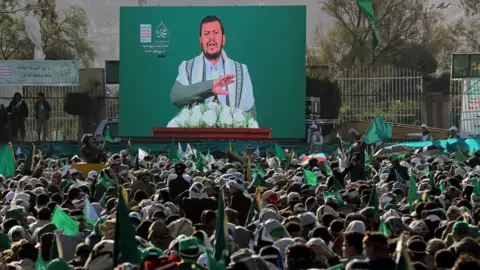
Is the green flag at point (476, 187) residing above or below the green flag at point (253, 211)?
above

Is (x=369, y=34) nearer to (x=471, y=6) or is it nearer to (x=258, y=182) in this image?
(x=471, y=6)

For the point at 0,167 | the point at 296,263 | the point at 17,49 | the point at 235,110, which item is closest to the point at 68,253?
the point at 296,263

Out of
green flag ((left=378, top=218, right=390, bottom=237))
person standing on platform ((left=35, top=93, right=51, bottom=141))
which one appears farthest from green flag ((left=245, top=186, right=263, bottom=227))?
person standing on platform ((left=35, top=93, right=51, bottom=141))

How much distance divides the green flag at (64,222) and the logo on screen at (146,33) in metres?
27.4

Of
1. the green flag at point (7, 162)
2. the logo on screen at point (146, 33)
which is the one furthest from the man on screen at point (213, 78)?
the green flag at point (7, 162)

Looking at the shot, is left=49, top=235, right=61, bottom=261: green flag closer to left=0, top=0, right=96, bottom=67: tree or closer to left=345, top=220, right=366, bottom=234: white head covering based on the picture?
left=345, top=220, right=366, bottom=234: white head covering

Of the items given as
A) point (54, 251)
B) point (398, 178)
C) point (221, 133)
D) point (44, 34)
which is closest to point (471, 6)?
point (44, 34)

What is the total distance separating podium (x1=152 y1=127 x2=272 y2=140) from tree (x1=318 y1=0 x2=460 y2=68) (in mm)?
25241

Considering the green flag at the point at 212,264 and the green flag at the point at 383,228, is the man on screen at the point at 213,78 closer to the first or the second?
the green flag at the point at 383,228

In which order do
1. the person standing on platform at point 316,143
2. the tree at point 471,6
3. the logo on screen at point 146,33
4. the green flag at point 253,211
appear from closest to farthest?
the green flag at point 253,211 → the person standing on platform at point 316,143 → the logo on screen at point 146,33 → the tree at point 471,6

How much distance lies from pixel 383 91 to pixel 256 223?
121 ft

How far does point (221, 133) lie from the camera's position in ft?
132

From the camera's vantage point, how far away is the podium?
131 feet

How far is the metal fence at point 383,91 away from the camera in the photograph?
4762 cm
